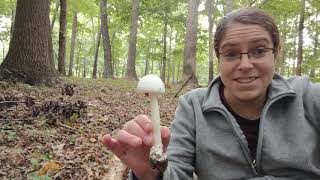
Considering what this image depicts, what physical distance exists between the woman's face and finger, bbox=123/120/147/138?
2.81ft

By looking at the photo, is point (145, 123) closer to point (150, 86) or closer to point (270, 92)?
point (150, 86)

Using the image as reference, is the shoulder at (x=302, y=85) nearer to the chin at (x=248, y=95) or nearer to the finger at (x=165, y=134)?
the chin at (x=248, y=95)

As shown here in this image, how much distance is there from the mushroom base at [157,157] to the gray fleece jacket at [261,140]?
1.70 feet

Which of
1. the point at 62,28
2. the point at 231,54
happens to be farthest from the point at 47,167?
the point at 62,28

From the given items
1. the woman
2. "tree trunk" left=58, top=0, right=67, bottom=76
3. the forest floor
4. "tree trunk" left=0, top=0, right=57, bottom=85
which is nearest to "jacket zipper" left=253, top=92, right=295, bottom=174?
the woman

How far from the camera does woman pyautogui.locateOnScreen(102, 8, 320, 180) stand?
7.03ft

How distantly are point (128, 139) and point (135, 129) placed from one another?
56 millimetres

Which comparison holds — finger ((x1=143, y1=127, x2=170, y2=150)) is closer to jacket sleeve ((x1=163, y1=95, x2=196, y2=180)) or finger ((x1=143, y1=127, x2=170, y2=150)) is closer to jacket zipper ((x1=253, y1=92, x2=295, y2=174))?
jacket sleeve ((x1=163, y1=95, x2=196, y2=180))

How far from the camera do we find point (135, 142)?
1.49 m

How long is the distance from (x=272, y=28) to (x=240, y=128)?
65cm

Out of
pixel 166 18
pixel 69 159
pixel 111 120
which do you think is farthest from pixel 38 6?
pixel 166 18

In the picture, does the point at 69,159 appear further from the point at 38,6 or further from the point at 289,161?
the point at 38,6

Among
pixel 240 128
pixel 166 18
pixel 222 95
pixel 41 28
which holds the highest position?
pixel 166 18

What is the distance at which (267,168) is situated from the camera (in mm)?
2182
